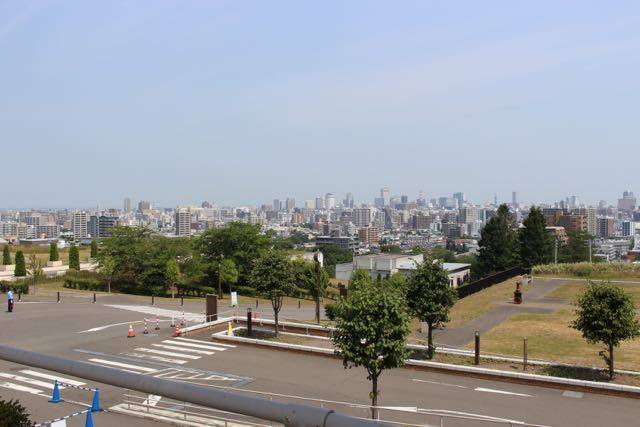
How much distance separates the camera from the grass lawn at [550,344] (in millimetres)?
25094

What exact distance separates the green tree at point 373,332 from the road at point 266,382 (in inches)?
57.9

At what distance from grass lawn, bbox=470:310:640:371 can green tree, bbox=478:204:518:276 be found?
130 feet

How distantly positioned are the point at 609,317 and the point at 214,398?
816 inches

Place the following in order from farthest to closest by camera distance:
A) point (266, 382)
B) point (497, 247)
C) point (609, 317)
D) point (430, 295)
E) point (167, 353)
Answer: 1. point (497, 247)
2. point (167, 353)
3. point (430, 295)
4. point (266, 382)
5. point (609, 317)

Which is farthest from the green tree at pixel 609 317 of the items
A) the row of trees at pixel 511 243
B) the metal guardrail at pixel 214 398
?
the row of trees at pixel 511 243

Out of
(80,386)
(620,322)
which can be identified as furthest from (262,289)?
(620,322)

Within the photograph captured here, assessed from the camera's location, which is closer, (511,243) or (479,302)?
(479,302)

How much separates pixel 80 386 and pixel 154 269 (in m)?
36.9

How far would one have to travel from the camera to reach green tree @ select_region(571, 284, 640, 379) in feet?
67.8

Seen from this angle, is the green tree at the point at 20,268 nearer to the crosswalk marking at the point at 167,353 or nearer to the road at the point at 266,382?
the road at the point at 266,382

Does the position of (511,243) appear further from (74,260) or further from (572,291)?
(74,260)

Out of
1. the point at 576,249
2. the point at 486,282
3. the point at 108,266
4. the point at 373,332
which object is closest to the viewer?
the point at 373,332

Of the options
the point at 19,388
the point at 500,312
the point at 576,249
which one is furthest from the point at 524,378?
the point at 576,249

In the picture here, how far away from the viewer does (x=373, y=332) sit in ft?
58.4
